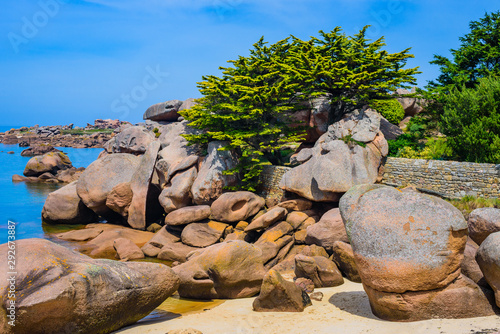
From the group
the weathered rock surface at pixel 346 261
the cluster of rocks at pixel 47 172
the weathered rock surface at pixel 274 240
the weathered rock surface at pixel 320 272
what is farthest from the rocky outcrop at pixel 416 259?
the cluster of rocks at pixel 47 172

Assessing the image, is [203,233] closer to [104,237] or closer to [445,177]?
[104,237]

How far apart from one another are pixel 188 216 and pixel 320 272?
9792 mm

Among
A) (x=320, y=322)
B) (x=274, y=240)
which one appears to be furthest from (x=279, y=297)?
(x=274, y=240)

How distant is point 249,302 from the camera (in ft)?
40.7

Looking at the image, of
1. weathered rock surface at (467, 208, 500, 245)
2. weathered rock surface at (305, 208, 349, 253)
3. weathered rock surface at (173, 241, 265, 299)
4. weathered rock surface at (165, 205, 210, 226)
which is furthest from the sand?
weathered rock surface at (165, 205, 210, 226)

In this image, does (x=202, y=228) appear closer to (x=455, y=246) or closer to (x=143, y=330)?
(x=143, y=330)

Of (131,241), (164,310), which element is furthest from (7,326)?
(131,241)

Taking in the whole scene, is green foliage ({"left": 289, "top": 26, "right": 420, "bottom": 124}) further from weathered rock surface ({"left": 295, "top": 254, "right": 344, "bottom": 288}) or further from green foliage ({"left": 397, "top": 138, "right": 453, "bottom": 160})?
weathered rock surface ({"left": 295, "top": 254, "right": 344, "bottom": 288})

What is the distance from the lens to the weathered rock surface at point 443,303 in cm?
876

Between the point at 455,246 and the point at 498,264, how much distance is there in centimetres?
92

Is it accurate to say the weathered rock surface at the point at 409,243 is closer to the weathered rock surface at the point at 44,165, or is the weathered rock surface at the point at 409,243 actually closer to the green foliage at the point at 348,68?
the green foliage at the point at 348,68

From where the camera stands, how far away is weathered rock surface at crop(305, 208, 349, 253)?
51.3ft

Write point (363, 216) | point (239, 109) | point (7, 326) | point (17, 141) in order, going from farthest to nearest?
1. point (17, 141)
2. point (239, 109)
3. point (363, 216)
4. point (7, 326)

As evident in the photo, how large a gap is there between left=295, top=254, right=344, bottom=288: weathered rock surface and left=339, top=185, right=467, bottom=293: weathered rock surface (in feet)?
12.2
